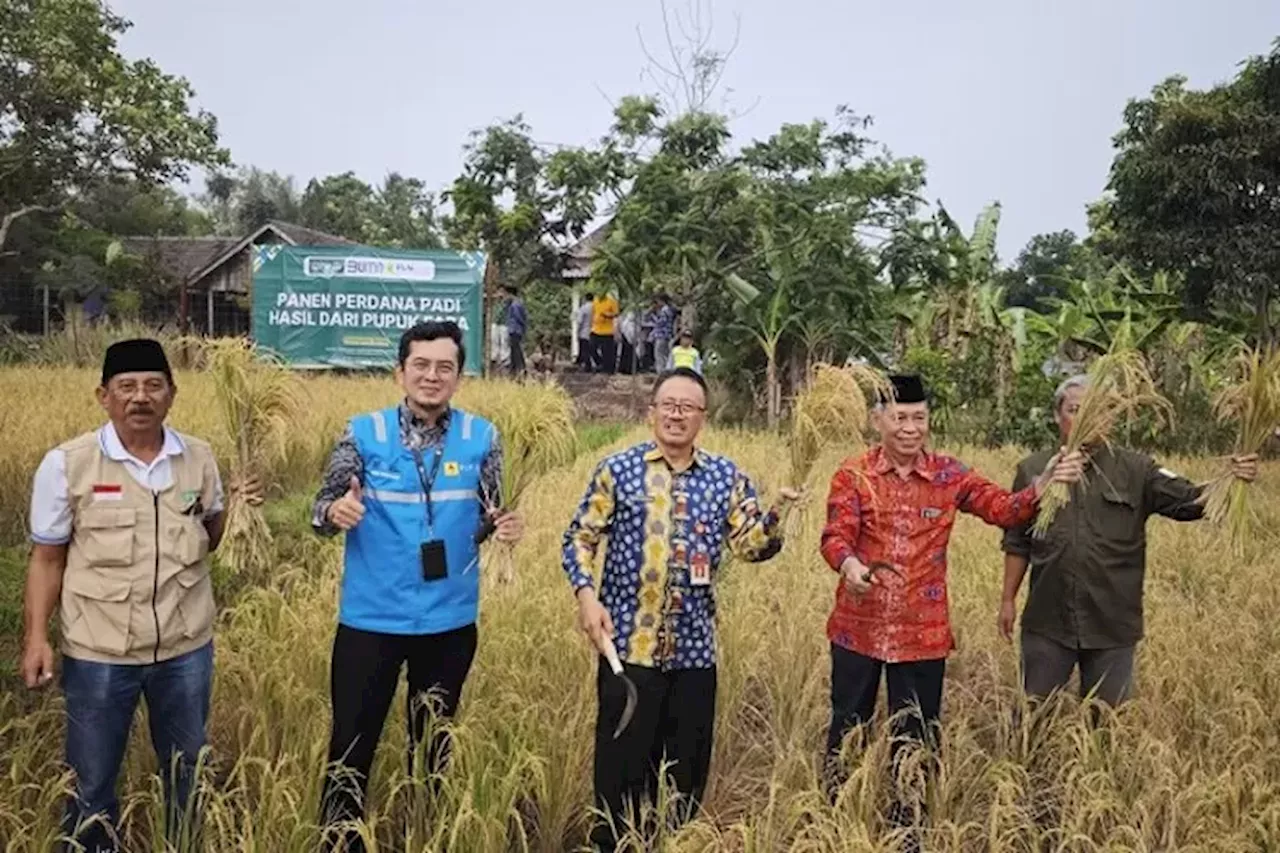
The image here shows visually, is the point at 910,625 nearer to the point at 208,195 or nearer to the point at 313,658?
the point at 313,658

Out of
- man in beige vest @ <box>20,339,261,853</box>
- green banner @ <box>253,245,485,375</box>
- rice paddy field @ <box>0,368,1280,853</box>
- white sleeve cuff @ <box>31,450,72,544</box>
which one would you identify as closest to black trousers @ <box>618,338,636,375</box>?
green banner @ <box>253,245,485,375</box>

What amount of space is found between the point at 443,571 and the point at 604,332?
500 inches

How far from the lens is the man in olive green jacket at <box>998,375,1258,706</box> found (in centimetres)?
327

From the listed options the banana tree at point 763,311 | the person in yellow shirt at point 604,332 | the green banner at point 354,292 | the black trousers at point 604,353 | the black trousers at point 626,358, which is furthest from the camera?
the black trousers at point 626,358

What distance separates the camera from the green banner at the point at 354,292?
512 inches

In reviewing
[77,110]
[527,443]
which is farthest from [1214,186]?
[77,110]

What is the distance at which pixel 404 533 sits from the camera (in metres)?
2.70

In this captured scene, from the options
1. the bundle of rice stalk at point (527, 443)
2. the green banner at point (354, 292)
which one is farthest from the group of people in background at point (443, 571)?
the green banner at point (354, 292)

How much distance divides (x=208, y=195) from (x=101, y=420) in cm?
4717

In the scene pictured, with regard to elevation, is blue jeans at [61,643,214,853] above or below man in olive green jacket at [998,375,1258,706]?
below

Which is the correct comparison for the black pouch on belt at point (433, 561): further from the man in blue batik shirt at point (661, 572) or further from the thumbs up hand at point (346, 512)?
the man in blue batik shirt at point (661, 572)

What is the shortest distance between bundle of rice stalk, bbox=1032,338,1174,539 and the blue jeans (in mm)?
2406

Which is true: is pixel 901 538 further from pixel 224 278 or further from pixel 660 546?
pixel 224 278

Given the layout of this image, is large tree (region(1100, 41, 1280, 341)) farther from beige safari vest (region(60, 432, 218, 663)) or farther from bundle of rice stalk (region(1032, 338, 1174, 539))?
beige safari vest (region(60, 432, 218, 663))
